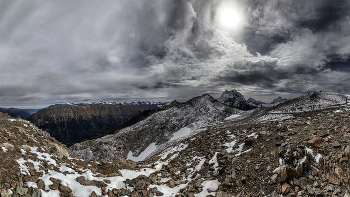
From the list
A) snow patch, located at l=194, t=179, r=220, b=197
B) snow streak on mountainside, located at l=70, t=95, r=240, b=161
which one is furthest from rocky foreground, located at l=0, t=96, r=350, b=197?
snow streak on mountainside, located at l=70, t=95, r=240, b=161

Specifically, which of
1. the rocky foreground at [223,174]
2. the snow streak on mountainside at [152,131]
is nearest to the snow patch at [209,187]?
the rocky foreground at [223,174]

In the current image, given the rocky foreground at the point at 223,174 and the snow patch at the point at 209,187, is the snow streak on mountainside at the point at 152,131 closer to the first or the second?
the rocky foreground at the point at 223,174

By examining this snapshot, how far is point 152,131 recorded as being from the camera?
83750mm

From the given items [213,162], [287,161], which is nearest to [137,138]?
[213,162]

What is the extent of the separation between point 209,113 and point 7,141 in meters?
85.8

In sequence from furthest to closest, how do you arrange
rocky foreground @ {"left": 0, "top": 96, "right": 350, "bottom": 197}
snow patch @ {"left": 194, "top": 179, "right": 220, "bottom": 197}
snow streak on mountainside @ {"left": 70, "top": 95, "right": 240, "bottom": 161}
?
snow streak on mountainside @ {"left": 70, "top": 95, "right": 240, "bottom": 161} < snow patch @ {"left": 194, "top": 179, "right": 220, "bottom": 197} < rocky foreground @ {"left": 0, "top": 96, "right": 350, "bottom": 197}

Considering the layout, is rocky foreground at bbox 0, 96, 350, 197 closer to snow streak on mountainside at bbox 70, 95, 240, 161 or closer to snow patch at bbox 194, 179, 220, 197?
snow patch at bbox 194, 179, 220, 197

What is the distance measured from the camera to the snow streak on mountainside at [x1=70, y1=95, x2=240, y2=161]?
234 ft

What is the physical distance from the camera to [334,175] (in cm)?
775

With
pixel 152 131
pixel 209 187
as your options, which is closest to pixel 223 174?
pixel 209 187

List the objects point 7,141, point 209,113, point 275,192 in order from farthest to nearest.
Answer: point 209,113 → point 7,141 → point 275,192

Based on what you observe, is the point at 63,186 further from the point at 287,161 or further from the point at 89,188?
the point at 287,161

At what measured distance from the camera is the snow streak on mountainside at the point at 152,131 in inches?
2803

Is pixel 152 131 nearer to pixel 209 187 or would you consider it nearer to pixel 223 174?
pixel 223 174
